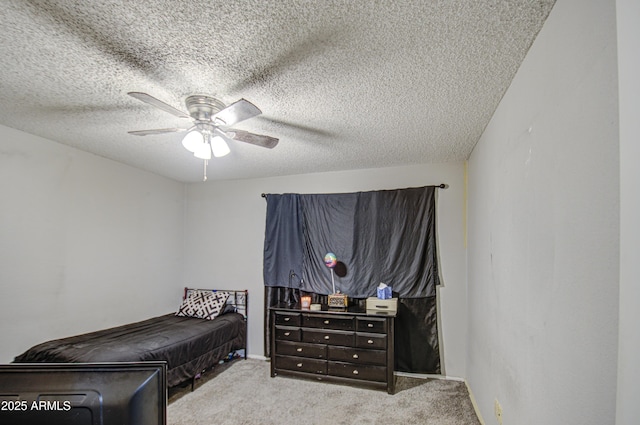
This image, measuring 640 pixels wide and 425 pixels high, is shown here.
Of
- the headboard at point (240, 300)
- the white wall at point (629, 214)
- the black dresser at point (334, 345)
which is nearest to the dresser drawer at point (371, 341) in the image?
the black dresser at point (334, 345)

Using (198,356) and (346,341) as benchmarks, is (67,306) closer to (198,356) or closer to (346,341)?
(198,356)

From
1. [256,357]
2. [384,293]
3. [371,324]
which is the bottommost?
[256,357]

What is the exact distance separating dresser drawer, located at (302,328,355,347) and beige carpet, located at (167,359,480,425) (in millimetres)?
441

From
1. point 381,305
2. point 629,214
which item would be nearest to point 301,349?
point 381,305

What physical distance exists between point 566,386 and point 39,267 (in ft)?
12.8

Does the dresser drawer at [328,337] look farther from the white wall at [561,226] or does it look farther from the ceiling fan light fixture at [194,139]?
the ceiling fan light fixture at [194,139]

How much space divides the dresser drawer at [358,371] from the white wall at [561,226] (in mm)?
1268

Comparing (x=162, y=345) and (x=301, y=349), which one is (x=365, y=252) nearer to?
(x=301, y=349)

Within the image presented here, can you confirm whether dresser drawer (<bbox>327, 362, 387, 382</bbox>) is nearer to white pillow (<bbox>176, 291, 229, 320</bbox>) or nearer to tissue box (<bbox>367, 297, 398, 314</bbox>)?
tissue box (<bbox>367, 297, 398, 314</bbox>)

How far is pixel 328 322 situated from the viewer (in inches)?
141

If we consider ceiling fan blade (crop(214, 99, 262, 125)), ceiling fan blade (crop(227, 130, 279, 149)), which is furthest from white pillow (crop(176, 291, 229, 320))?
ceiling fan blade (crop(214, 99, 262, 125))

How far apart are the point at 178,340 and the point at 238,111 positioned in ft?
8.17

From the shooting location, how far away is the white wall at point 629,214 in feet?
2.26

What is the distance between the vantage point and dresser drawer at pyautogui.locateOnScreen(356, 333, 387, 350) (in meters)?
3.35
